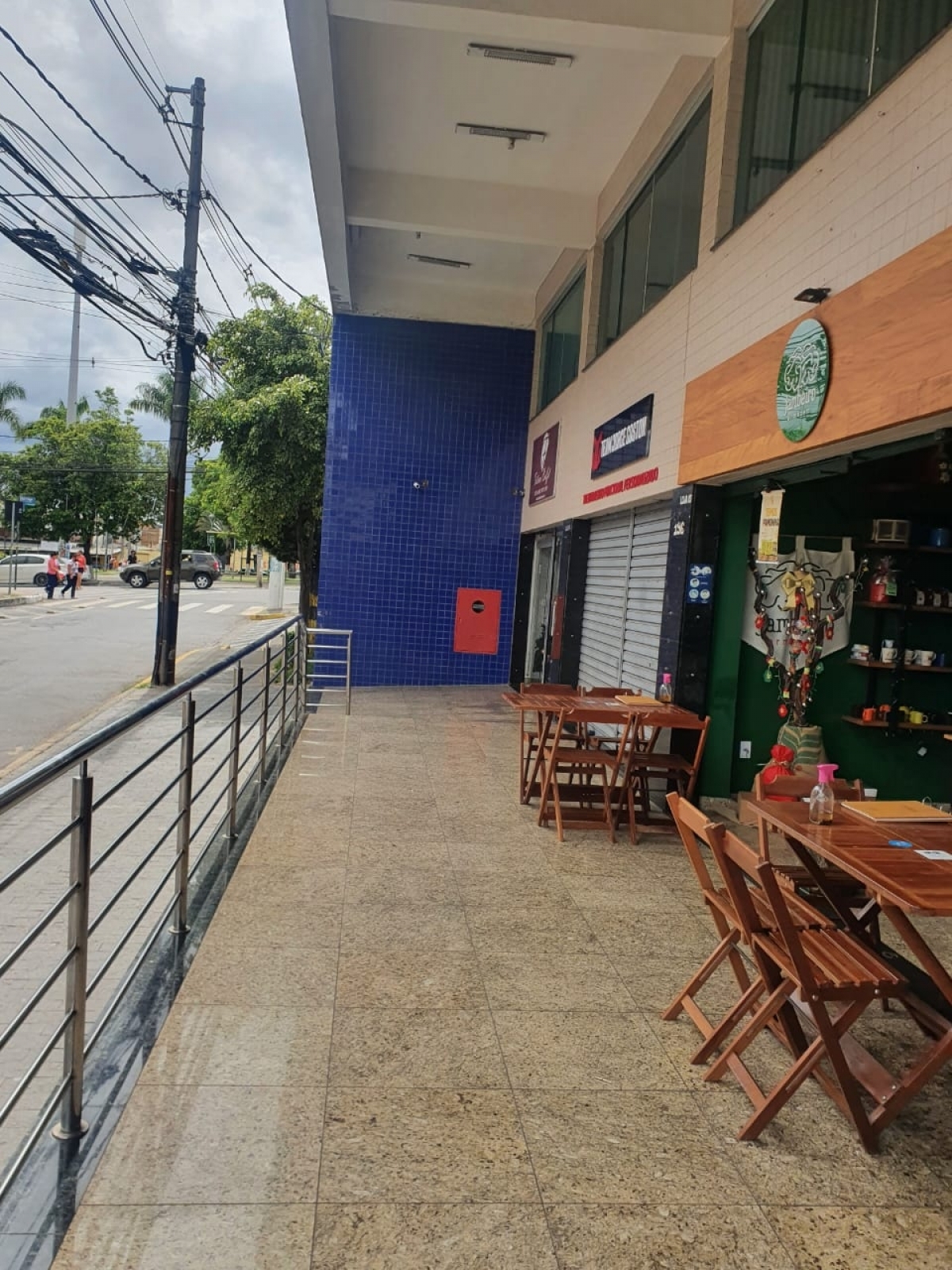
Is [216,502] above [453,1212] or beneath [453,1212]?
above

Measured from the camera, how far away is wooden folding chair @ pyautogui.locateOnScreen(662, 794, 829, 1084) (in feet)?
8.82

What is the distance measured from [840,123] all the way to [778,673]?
125 inches

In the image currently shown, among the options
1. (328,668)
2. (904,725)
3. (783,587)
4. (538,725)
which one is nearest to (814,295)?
(783,587)

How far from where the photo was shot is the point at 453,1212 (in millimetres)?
2107

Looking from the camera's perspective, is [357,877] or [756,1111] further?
[357,877]

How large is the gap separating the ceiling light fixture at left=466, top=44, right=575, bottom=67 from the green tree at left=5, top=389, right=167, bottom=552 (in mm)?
37427

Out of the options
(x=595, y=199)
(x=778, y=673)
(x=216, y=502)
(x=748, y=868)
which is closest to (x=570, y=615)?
(x=778, y=673)

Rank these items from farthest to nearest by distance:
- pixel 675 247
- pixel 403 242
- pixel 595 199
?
1. pixel 403 242
2. pixel 595 199
3. pixel 675 247

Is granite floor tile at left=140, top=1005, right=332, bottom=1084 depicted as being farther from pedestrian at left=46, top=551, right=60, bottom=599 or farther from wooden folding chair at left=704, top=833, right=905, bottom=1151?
pedestrian at left=46, top=551, right=60, bottom=599

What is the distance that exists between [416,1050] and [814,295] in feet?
12.3

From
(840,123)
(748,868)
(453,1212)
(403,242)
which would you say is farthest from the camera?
(403,242)

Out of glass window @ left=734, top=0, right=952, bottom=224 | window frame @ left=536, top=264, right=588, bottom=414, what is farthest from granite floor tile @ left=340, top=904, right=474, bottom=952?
window frame @ left=536, top=264, right=588, bottom=414

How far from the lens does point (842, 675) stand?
6.11 m

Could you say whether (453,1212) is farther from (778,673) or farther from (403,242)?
(403,242)
